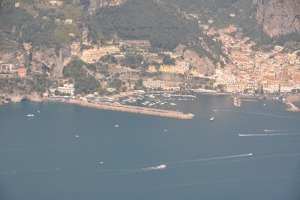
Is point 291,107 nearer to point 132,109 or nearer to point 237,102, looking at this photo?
point 237,102

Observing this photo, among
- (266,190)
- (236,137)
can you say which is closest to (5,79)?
(236,137)

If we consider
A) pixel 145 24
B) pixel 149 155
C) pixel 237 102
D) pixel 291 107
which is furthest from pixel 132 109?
pixel 145 24

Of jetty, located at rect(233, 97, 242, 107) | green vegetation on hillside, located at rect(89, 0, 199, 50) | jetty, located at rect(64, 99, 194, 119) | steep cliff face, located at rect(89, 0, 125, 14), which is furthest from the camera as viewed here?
steep cliff face, located at rect(89, 0, 125, 14)

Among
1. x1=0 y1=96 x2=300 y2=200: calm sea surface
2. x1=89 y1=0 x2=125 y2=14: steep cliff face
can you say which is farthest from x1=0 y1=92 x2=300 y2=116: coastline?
x1=89 y1=0 x2=125 y2=14: steep cliff face

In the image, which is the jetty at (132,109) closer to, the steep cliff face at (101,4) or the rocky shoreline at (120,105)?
the rocky shoreline at (120,105)

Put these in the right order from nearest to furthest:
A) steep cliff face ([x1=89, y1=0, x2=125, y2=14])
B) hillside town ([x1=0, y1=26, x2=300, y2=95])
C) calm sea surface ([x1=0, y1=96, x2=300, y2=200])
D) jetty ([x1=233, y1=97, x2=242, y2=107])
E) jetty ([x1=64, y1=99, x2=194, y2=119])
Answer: calm sea surface ([x1=0, y1=96, x2=300, y2=200])
jetty ([x1=64, y1=99, x2=194, y2=119])
jetty ([x1=233, y1=97, x2=242, y2=107])
hillside town ([x1=0, y1=26, x2=300, y2=95])
steep cliff face ([x1=89, y1=0, x2=125, y2=14])

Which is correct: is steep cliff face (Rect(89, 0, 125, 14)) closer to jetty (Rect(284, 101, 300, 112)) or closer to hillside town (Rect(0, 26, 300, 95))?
hillside town (Rect(0, 26, 300, 95))

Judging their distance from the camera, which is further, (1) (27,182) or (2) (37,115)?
(2) (37,115)

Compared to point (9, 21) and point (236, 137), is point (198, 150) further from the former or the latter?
point (9, 21)
